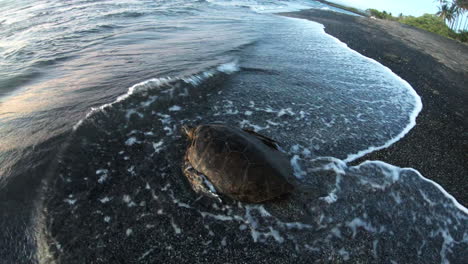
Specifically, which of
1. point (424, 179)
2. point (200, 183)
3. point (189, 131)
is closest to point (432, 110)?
point (424, 179)

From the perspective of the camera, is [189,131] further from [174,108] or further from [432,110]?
[432,110]

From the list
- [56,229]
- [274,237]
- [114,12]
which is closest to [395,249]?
[274,237]

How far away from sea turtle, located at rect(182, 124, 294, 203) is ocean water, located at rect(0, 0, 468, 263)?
0.27 meters

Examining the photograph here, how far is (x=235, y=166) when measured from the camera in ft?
12.4

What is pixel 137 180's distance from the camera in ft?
13.9

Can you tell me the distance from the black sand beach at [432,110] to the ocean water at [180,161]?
0.34 meters

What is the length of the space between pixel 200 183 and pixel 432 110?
6.95 metres

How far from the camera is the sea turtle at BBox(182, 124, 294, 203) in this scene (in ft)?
11.9

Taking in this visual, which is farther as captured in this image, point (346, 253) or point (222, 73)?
point (222, 73)

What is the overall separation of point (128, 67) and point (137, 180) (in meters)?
4.91

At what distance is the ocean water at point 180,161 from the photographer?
3.41m

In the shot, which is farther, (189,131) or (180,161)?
(189,131)

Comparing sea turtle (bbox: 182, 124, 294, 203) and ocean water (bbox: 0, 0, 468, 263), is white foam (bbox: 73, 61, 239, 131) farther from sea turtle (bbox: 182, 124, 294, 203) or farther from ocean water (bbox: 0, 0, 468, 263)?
sea turtle (bbox: 182, 124, 294, 203)

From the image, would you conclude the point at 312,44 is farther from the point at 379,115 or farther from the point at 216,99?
the point at 216,99
